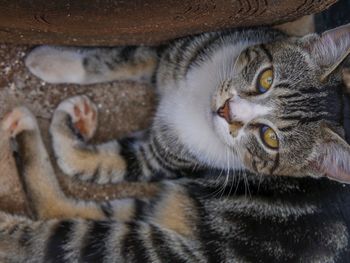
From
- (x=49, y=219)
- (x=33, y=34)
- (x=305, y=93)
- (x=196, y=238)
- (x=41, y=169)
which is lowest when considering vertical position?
(x=196, y=238)

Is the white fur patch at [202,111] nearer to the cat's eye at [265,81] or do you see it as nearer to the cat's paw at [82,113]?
the cat's eye at [265,81]

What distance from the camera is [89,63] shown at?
281cm

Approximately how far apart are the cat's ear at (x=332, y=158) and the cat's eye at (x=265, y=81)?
297 millimetres

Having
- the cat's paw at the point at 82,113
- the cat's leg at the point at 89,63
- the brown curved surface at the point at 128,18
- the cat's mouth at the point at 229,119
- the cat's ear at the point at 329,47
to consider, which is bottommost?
the cat's mouth at the point at 229,119

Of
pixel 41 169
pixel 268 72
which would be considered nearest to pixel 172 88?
pixel 268 72

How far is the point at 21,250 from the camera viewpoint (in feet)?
7.96

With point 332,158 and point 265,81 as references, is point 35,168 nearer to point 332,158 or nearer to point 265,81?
point 265,81

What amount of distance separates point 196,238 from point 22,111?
3.40 feet

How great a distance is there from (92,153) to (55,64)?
473mm

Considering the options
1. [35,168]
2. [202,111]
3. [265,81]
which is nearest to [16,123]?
[35,168]

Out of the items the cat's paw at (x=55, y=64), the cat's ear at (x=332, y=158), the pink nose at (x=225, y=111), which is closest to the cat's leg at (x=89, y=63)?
the cat's paw at (x=55, y=64)

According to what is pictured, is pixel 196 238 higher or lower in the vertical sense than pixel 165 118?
lower

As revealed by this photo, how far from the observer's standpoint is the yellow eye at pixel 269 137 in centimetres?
240

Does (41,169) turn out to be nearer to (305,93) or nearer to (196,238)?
(196,238)
